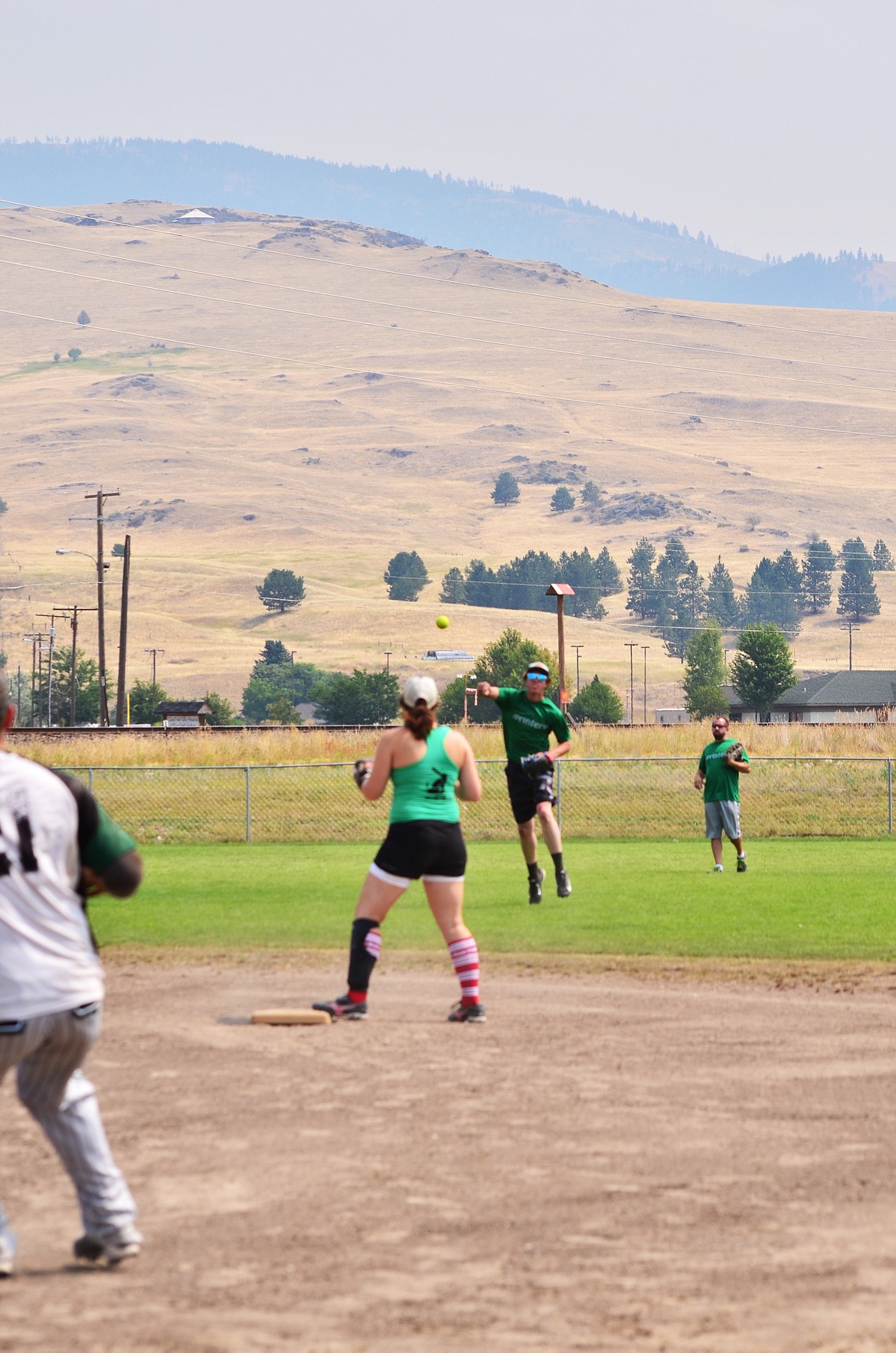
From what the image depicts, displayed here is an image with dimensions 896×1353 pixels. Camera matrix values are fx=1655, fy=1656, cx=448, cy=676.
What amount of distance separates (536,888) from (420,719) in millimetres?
7398

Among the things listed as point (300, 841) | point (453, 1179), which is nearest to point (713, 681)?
point (300, 841)

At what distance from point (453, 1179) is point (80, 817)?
2429 mm

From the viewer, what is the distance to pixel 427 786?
32.3ft

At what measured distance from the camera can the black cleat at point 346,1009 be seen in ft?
34.5

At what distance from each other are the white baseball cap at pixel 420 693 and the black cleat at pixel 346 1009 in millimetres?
2049

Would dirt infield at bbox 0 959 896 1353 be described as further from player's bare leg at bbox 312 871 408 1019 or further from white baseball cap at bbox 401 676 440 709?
white baseball cap at bbox 401 676 440 709

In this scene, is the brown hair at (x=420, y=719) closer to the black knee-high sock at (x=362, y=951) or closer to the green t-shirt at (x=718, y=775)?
the black knee-high sock at (x=362, y=951)

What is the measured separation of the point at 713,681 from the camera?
147750mm

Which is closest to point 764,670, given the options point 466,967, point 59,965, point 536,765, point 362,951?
point 536,765

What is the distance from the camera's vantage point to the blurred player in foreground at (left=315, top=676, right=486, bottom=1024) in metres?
9.78

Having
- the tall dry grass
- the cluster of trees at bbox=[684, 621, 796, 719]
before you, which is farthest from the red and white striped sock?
the cluster of trees at bbox=[684, 621, 796, 719]

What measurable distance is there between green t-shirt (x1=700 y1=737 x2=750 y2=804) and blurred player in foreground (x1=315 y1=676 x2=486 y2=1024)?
9.93m

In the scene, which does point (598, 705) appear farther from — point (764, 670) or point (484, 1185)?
point (484, 1185)

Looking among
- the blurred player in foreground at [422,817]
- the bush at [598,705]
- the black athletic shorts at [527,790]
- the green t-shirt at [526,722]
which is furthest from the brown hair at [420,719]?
the bush at [598,705]
